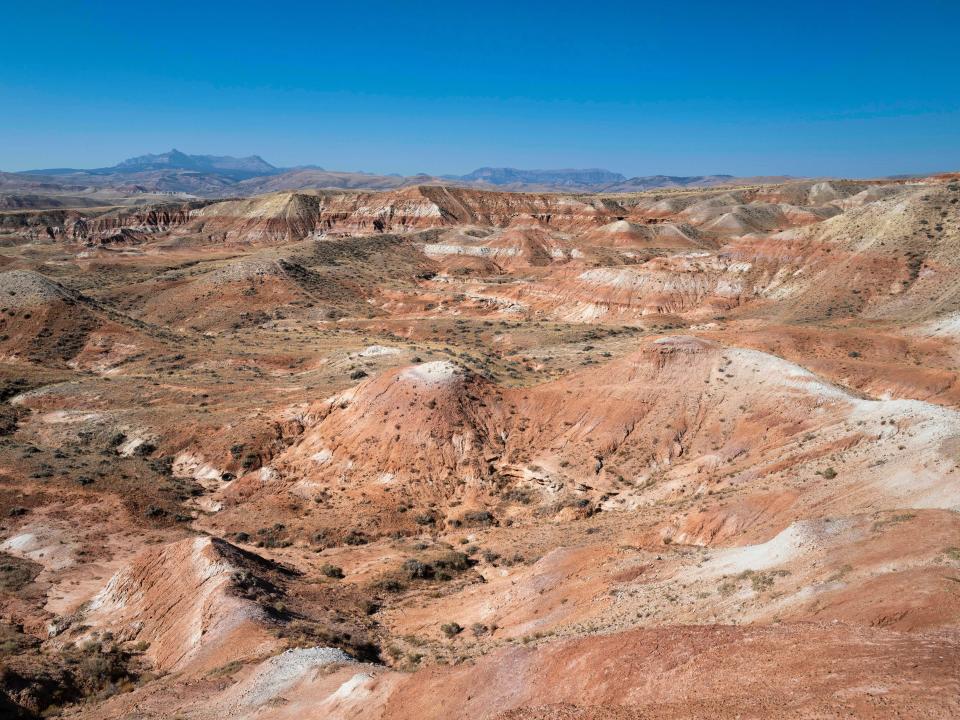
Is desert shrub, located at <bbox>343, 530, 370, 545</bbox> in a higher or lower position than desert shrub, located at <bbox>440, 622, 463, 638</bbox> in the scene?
lower

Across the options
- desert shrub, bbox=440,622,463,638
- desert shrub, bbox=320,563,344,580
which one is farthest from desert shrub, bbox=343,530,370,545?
desert shrub, bbox=440,622,463,638

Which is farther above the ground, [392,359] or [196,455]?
[392,359]

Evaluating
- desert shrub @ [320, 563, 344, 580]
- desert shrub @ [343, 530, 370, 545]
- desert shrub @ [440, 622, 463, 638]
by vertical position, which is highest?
desert shrub @ [440, 622, 463, 638]

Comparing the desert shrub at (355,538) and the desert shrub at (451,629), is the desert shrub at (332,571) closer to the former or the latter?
the desert shrub at (355,538)

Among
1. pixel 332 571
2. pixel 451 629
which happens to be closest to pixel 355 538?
pixel 332 571

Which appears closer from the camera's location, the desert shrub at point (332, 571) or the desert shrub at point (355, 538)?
the desert shrub at point (332, 571)

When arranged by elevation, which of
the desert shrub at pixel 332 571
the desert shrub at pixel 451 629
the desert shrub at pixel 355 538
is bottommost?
the desert shrub at pixel 355 538

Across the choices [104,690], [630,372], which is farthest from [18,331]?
[630,372]

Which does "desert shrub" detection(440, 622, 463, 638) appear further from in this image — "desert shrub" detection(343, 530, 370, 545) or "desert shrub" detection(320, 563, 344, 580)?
"desert shrub" detection(343, 530, 370, 545)

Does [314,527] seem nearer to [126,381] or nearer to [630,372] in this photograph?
[630,372]

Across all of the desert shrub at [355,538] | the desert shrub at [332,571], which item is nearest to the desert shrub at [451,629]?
the desert shrub at [332,571]

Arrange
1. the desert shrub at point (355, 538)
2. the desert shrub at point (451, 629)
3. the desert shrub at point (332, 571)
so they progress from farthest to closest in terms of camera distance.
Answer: the desert shrub at point (355, 538)
the desert shrub at point (332, 571)
the desert shrub at point (451, 629)
